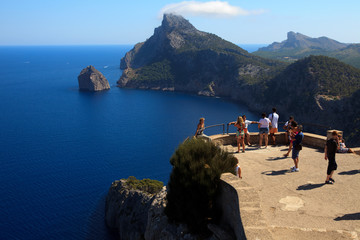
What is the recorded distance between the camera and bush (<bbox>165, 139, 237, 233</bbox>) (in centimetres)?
1041

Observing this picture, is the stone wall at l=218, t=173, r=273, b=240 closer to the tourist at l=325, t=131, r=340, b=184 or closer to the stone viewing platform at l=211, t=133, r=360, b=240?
the stone viewing platform at l=211, t=133, r=360, b=240

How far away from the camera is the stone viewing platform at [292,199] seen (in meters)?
8.72

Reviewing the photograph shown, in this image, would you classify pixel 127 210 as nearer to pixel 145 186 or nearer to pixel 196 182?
pixel 145 186

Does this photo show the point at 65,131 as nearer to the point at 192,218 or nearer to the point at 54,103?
the point at 54,103

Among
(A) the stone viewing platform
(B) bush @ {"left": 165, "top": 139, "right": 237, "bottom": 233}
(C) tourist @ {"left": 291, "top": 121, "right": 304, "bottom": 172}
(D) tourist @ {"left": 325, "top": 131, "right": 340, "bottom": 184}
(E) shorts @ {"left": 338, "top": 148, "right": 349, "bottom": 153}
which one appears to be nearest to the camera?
(A) the stone viewing platform

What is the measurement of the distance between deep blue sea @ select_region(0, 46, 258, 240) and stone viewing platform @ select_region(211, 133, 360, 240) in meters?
34.6

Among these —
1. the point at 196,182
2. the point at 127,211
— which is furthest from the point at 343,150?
the point at 127,211

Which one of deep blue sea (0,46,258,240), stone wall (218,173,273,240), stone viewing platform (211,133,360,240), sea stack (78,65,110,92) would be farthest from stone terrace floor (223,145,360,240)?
sea stack (78,65,110,92)

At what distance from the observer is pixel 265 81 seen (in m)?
130

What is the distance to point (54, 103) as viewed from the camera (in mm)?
123188

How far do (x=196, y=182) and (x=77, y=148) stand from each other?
6853cm

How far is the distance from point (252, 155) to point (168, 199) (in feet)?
19.1

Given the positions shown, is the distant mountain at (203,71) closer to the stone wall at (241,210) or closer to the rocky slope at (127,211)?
the rocky slope at (127,211)

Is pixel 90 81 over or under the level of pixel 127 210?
over
